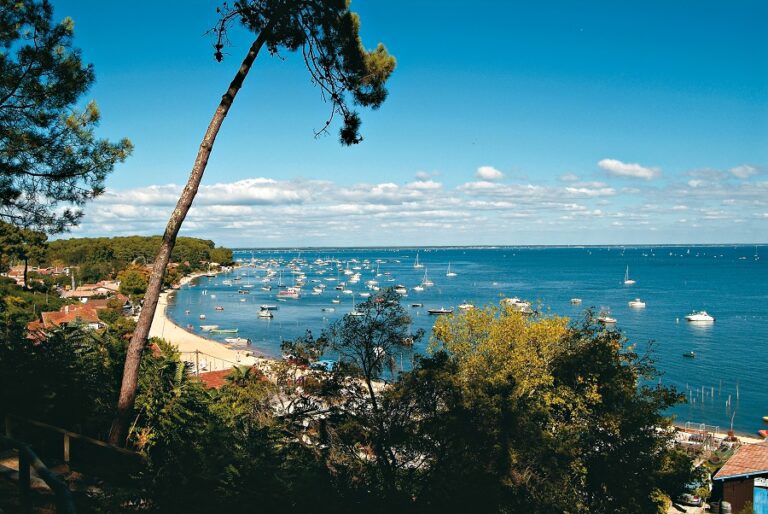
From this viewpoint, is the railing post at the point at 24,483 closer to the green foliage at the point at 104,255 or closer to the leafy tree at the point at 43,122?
the leafy tree at the point at 43,122

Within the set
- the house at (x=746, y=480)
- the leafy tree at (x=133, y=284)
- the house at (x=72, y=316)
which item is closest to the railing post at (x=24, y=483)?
the house at (x=746, y=480)

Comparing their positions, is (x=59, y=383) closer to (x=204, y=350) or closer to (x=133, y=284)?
(x=204, y=350)

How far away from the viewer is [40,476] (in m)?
3.44

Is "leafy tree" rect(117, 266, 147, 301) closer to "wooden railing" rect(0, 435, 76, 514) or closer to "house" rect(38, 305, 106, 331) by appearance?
"house" rect(38, 305, 106, 331)

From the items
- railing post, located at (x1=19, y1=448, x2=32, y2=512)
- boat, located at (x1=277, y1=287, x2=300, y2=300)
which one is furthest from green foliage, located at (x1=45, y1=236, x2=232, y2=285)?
railing post, located at (x1=19, y1=448, x2=32, y2=512)

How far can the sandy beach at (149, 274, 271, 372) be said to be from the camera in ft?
133

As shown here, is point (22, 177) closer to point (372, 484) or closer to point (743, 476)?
point (372, 484)

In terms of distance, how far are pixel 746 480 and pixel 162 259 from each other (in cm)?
2228

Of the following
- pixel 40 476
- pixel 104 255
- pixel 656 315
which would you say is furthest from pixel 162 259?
pixel 104 255

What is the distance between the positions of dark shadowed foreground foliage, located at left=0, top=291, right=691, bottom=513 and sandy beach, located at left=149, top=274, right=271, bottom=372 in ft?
83.1

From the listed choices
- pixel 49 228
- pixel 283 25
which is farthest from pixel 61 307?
pixel 283 25

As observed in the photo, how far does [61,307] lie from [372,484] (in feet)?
187

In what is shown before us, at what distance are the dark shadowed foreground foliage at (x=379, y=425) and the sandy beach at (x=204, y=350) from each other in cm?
2533

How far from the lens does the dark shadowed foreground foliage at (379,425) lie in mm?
6359
